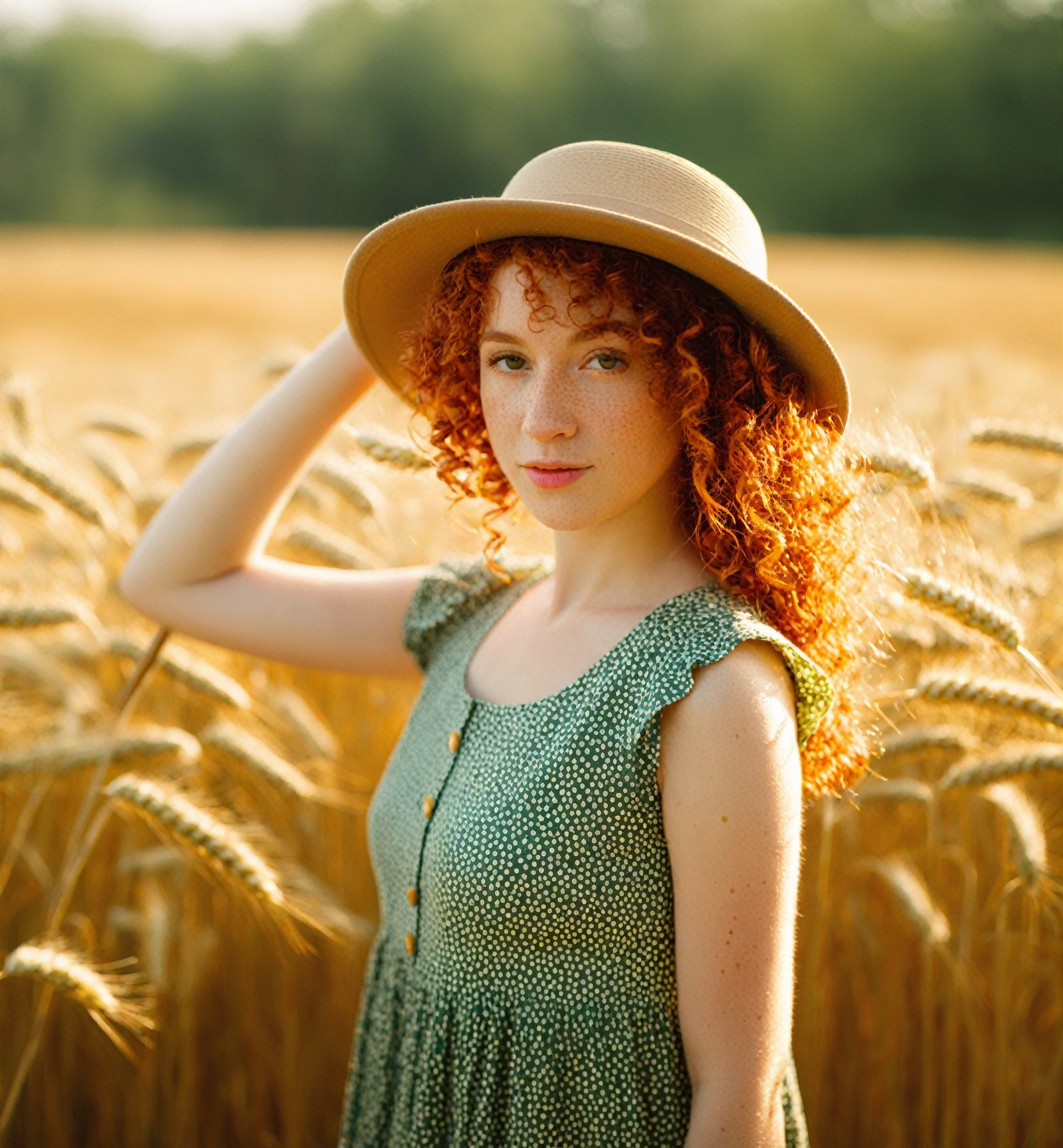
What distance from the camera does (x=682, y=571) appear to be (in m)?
1.50

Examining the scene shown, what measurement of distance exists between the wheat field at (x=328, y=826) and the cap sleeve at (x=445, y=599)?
0.17m

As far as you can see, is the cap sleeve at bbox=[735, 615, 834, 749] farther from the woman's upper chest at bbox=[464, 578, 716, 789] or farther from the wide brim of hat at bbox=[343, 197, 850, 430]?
the wide brim of hat at bbox=[343, 197, 850, 430]

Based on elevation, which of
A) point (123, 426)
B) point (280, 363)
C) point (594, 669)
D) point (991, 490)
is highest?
point (280, 363)

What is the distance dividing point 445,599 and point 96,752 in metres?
0.69

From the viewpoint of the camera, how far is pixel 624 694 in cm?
139

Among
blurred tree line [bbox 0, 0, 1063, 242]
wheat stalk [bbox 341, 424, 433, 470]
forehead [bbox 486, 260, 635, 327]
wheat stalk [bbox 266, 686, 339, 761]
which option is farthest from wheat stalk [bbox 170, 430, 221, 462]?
blurred tree line [bbox 0, 0, 1063, 242]

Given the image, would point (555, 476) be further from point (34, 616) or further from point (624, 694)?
point (34, 616)

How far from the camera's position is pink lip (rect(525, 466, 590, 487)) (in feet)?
4.61

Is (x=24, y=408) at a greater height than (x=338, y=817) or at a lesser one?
greater

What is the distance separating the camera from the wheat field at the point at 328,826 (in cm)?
193

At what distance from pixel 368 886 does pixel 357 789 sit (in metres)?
0.20

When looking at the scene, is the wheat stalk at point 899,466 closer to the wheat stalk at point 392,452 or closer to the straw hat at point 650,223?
the straw hat at point 650,223

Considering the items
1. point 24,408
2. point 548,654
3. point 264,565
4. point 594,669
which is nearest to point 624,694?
point 594,669

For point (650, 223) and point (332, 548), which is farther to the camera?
point (332, 548)
